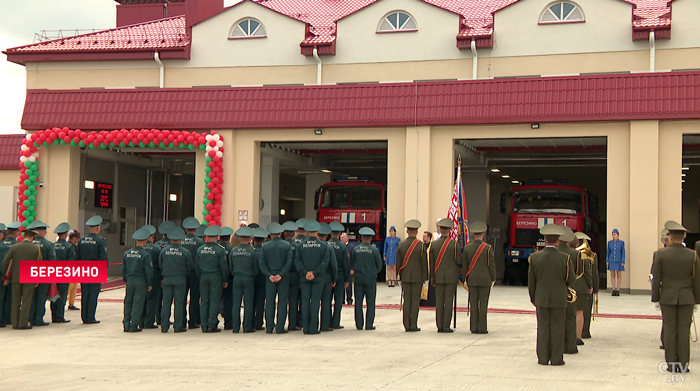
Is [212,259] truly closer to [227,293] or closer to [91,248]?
[227,293]

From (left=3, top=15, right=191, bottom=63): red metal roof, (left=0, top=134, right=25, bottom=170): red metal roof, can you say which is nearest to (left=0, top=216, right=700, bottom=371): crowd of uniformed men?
(left=0, top=134, right=25, bottom=170): red metal roof

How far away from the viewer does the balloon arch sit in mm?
23156

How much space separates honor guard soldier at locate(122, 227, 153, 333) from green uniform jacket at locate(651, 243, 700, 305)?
8305 millimetres

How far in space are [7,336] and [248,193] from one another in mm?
11290

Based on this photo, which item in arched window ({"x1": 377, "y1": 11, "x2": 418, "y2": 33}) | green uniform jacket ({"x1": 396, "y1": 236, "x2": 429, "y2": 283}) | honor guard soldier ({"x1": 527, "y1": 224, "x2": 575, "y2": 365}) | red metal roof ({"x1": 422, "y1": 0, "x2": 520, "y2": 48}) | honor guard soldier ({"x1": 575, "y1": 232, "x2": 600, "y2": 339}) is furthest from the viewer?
arched window ({"x1": 377, "y1": 11, "x2": 418, "y2": 33})

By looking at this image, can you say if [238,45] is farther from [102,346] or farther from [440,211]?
[102,346]

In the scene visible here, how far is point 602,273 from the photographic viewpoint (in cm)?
3262

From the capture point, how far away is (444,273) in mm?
13242

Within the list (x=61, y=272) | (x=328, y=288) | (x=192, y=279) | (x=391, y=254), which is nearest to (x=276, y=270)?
(x=328, y=288)

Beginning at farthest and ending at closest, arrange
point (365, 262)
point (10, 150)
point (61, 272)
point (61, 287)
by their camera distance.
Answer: point (10, 150)
point (61, 287)
point (61, 272)
point (365, 262)

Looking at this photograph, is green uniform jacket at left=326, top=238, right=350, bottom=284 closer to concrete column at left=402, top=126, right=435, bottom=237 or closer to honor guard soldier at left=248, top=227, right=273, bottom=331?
honor guard soldier at left=248, top=227, right=273, bottom=331

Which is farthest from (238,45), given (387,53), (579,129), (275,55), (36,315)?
(36,315)

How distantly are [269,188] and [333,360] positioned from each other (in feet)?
53.3

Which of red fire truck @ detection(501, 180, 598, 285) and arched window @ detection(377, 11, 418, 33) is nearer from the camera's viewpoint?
red fire truck @ detection(501, 180, 598, 285)
